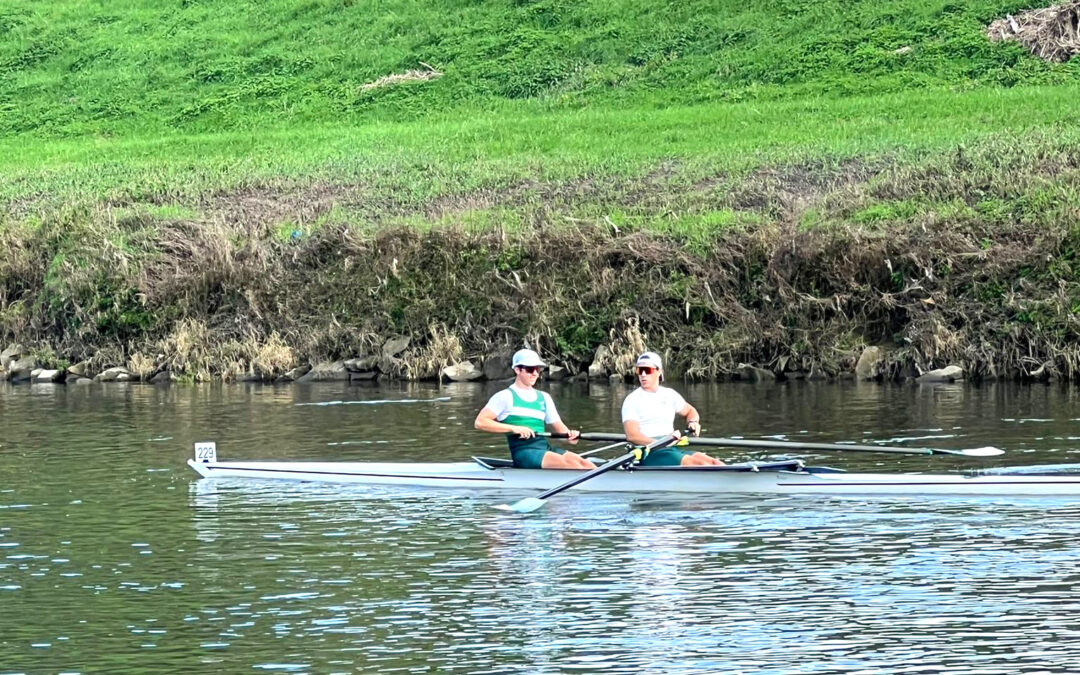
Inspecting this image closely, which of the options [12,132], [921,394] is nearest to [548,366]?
[921,394]

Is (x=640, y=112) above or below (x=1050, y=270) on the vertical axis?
above

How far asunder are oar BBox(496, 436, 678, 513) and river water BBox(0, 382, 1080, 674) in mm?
154

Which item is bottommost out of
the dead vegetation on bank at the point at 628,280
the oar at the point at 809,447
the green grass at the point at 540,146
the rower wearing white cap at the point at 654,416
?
the oar at the point at 809,447

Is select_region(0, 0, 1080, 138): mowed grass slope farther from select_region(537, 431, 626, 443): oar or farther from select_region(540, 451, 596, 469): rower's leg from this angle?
select_region(540, 451, 596, 469): rower's leg

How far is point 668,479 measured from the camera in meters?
19.0

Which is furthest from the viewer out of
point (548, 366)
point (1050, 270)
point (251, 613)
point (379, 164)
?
Answer: point (379, 164)

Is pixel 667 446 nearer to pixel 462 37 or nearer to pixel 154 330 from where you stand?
pixel 154 330

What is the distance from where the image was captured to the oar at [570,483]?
18359 millimetres

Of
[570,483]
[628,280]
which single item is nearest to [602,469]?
[570,483]

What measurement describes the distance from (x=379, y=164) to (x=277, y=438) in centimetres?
1944

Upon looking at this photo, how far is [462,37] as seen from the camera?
5541 centimetres

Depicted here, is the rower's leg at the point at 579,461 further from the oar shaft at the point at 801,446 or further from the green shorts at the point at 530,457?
the oar shaft at the point at 801,446

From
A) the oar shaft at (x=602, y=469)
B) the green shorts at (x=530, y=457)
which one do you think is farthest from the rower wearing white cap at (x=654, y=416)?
the green shorts at (x=530, y=457)

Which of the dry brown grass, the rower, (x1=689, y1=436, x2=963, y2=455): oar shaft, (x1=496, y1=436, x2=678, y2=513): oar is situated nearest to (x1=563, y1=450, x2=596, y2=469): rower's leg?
the rower
